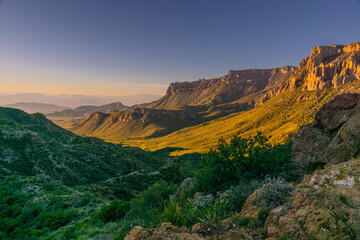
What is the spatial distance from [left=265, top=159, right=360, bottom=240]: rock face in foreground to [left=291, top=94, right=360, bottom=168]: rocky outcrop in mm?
3028

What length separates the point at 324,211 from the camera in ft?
13.7

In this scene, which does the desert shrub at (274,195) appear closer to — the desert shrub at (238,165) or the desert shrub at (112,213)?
the desert shrub at (238,165)

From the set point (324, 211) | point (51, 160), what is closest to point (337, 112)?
point (324, 211)

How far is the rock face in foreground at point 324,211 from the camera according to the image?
3.69 metres

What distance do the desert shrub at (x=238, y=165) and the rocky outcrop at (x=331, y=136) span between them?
1.21 m

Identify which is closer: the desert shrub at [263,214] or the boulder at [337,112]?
the desert shrub at [263,214]

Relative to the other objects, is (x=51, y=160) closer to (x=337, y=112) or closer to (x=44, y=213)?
(x=44, y=213)

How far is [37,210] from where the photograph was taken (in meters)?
15.1

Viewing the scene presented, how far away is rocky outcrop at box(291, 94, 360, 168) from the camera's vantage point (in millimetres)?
8492

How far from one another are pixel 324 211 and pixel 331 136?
34.7ft

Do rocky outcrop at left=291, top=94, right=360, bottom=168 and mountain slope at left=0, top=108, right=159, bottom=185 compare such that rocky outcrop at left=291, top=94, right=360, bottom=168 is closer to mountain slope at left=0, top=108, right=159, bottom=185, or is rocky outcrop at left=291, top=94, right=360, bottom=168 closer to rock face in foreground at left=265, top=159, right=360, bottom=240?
rock face in foreground at left=265, top=159, right=360, bottom=240

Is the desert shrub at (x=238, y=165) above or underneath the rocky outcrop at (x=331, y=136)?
underneath


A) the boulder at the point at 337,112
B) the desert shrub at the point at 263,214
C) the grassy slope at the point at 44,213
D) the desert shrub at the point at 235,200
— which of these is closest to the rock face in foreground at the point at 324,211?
the desert shrub at the point at 263,214

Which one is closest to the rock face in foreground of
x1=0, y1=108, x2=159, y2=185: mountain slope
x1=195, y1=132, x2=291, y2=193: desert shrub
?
x1=195, y1=132, x2=291, y2=193: desert shrub
